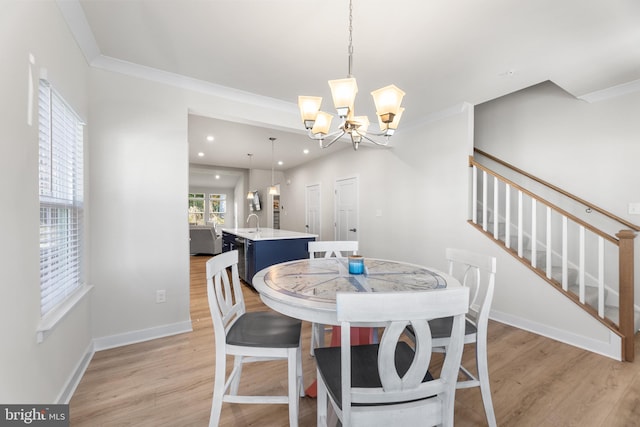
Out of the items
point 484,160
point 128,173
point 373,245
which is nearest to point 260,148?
point 373,245

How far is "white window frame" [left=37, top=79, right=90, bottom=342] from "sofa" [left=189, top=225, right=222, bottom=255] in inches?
227

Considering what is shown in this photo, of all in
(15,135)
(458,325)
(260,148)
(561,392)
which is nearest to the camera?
(458,325)

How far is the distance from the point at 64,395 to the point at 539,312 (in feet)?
12.7

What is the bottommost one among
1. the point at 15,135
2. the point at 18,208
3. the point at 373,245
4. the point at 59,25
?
the point at 373,245

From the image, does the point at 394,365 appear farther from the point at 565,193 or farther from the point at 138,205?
the point at 565,193

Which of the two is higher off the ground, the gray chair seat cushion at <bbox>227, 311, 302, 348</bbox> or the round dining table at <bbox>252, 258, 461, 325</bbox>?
the round dining table at <bbox>252, 258, 461, 325</bbox>

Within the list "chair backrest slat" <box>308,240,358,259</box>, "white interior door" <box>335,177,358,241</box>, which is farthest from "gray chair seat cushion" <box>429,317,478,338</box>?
"white interior door" <box>335,177,358,241</box>

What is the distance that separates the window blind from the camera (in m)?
1.53

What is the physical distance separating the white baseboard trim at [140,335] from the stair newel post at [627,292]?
3.76 metres

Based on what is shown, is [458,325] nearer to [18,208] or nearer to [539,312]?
[18,208]

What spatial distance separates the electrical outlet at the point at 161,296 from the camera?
259 centimetres

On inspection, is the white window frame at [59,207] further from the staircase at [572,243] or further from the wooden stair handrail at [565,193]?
the wooden stair handrail at [565,193]

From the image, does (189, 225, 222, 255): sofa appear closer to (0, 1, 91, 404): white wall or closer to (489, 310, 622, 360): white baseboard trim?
(0, 1, 91, 404): white wall

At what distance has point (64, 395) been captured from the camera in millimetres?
1660
